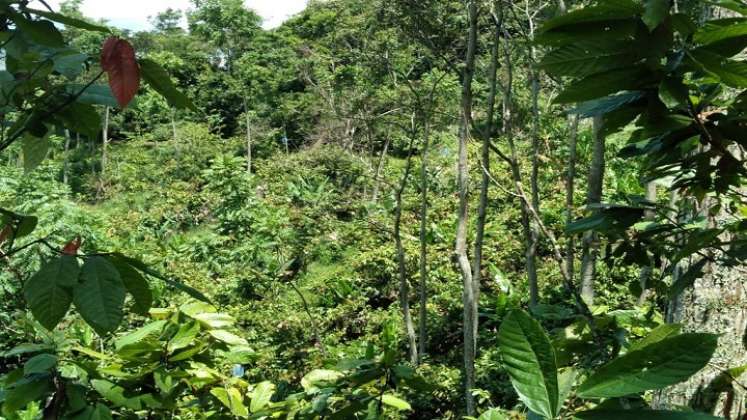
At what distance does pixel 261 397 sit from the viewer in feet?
3.55

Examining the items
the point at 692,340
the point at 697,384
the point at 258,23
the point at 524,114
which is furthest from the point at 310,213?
the point at 258,23

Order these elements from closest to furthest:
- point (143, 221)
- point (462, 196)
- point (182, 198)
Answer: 1. point (462, 196)
2. point (143, 221)
3. point (182, 198)

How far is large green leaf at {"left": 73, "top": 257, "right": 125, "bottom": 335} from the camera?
0.60m

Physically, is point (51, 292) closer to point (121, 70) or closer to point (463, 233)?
point (121, 70)

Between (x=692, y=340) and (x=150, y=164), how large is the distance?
50.4 ft

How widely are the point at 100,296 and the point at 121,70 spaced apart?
0.86ft

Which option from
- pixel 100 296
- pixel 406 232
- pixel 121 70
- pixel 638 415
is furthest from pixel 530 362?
pixel 406 232

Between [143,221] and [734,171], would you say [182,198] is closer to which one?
[143,221]

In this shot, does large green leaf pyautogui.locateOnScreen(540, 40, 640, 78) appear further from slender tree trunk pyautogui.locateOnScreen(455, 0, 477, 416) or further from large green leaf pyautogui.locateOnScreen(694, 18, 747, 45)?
slender tree trunk pyautogui.locateOnScreen(455, 0, 477, 416)

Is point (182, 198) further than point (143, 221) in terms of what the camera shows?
Yes

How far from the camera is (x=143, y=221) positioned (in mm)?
10852

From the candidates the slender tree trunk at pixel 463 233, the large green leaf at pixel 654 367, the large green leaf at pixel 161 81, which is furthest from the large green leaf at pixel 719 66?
the slender tree trunk at pixel 463 233

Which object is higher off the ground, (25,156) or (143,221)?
(25,156)

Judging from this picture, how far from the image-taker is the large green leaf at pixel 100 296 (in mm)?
595
